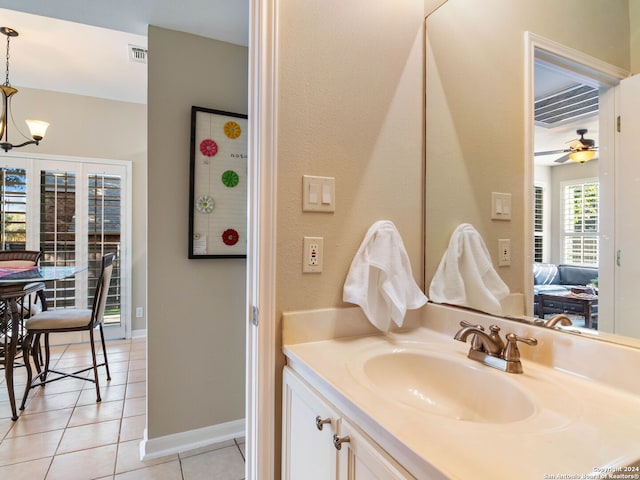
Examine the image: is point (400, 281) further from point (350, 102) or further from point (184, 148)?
point (184, 148)

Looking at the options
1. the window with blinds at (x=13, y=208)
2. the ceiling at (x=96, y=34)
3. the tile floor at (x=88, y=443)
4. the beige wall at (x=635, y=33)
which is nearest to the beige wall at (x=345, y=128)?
the beige wall at (x=635, y=33)

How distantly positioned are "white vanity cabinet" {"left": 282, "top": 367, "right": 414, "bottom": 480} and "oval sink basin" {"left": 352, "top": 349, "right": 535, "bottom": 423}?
13cm

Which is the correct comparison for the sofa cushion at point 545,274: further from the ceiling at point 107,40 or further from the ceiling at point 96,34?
the ceiling at point 96,34

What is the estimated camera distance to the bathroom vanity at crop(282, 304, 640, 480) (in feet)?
1.83

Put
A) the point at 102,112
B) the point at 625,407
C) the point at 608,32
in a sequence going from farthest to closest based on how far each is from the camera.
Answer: the point at 102,112 < the point at 608,32 < the point at 625,407

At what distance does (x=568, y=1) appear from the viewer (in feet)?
3.26

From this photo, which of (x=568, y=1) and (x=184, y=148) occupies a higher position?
(x=568, y=1)

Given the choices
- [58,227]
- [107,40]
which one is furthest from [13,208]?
[107,40]

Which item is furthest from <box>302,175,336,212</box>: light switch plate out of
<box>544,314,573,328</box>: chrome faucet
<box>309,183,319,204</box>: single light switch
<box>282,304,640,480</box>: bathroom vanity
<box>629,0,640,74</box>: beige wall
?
<box>629,0,640,74</box>: beige wall

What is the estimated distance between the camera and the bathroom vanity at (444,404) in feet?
1.83

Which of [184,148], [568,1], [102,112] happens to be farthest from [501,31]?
[102,112]

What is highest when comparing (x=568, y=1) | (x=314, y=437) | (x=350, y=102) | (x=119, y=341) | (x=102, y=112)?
(x=102, y=112)

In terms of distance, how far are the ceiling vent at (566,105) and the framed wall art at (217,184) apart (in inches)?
60.4

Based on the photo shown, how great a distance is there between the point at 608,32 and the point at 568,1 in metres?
0.17
